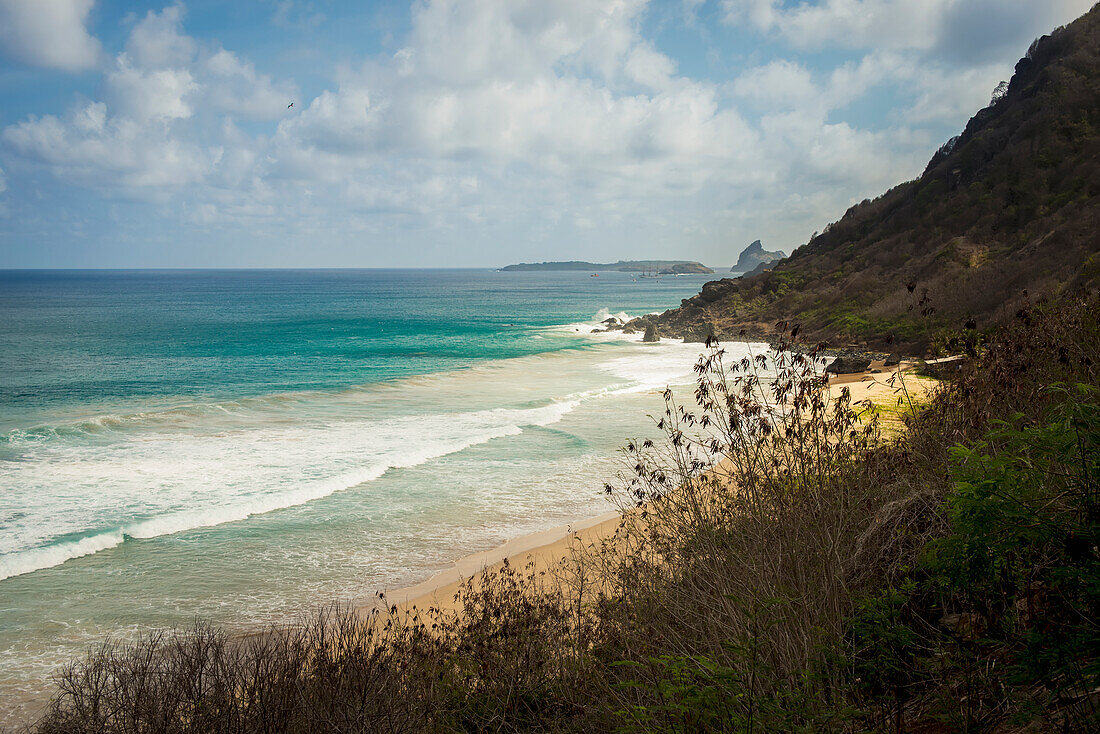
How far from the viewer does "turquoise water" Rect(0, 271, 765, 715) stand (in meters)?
11.1

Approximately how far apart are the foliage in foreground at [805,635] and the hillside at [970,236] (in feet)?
62.5

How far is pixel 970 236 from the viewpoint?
1683 inches

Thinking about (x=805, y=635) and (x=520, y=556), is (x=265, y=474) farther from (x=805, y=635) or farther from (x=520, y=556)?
(x=805, y=635)

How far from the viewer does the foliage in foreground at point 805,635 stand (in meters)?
3.51

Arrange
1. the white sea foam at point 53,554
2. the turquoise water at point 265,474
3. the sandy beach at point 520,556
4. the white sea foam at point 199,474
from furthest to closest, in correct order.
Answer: the white sea foam at point 199,474
the white sea foam at point 53,554
the turquoise water at point 265,474
the sandy beach at point 520,556

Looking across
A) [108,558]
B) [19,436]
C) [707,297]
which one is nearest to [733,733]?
[108,558]

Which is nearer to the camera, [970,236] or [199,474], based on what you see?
[199,474]

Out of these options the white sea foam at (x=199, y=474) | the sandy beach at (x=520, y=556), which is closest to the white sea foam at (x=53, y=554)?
the white sea foam at (x=199, y=474)

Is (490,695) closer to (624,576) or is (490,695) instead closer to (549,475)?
(624,576)

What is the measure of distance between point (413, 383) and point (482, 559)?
22.9m

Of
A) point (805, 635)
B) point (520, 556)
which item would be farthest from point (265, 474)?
point (805, 635)

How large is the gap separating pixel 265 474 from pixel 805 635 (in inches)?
656

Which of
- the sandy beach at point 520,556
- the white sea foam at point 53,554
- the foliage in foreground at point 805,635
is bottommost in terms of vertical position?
the white sea foam at point 53,554

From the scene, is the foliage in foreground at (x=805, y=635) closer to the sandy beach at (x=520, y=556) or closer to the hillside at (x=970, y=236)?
the sandy beach at (x=520, y=556)
